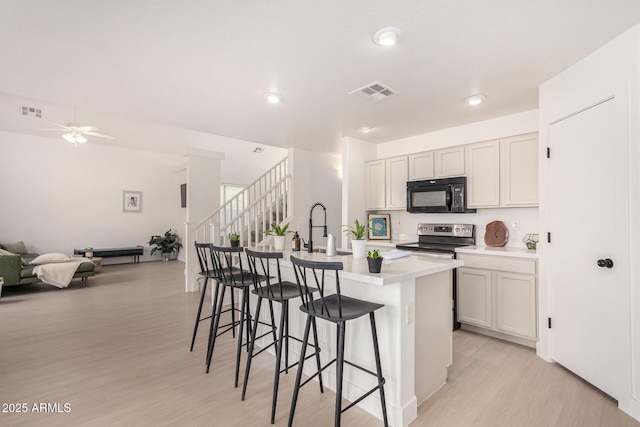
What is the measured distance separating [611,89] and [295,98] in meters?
2.57

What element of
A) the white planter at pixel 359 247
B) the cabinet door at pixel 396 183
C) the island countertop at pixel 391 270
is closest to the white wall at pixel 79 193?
the cabinet door at pixel 396 183

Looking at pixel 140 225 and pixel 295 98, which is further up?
pixel 295 98

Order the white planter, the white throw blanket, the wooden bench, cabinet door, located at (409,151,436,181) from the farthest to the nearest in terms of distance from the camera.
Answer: the wooden bench → the white throw blanket → cabinet door, located at (409,151,436,181) → the white planter

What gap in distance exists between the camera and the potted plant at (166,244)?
8.90 metres

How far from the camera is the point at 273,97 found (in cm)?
310

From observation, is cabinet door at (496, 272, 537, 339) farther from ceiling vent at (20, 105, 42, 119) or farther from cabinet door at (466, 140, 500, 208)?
ceiling vent at (20, 105, 42, 119)

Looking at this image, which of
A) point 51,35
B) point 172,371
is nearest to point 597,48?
point 51,35

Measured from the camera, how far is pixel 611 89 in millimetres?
2141

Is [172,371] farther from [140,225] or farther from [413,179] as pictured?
[140,225]

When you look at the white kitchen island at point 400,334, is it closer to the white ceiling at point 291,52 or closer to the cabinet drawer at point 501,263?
the cabinet drawer at point 501,263

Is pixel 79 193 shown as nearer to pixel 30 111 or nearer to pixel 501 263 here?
pixel 30 111

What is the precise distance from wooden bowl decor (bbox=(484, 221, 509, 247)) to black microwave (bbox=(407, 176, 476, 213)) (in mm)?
295

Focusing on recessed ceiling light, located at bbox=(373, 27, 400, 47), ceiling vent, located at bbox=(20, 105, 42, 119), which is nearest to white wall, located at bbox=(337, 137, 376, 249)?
recessed ceiling light, located at bbox=(373, 27, 400, 47)

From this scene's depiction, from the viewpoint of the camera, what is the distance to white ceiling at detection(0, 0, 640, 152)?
5.96 ft
